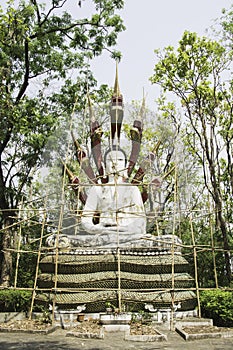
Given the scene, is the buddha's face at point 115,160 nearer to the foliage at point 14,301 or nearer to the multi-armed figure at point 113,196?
the multi-armed figure at point 113,196

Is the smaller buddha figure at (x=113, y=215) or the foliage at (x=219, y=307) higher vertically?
the smaller buddha figure at (x=113, y=215)

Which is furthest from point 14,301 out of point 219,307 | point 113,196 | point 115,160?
point 115,160

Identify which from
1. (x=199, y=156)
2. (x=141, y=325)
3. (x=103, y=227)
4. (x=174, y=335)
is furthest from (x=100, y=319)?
(x=199, y=156)

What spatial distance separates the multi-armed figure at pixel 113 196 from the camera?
11.4 meters

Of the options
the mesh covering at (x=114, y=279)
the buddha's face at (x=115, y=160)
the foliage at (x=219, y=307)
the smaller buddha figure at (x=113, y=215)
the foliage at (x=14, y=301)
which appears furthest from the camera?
the buddha's face at (x=115, y=160)

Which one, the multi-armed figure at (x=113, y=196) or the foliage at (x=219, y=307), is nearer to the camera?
the foliage at (x=219, y=307)

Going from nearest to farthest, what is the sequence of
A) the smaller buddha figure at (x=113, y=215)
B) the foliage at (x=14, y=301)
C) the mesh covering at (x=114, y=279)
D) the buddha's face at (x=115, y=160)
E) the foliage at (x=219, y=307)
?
1. the foliage at (x=219, y=307)
2. the mesh covering at (x=114, y=279)
3. the foliage at (x=14, y=301)
4. the smaller buddha figure at (x=113, y=215)
5. the buddha's face at (x=115, y=160)

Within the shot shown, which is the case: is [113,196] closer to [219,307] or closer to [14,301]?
[14,301]

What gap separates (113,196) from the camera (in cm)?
1301

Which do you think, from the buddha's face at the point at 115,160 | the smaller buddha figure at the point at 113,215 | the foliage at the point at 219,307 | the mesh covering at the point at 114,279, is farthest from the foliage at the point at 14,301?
the buddha's face at the point at 115,160

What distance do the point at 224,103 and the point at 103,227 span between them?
8694 mm

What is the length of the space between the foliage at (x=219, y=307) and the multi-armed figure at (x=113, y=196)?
2161 mm

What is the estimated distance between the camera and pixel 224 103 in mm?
17609

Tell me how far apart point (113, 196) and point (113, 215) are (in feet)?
2.00
